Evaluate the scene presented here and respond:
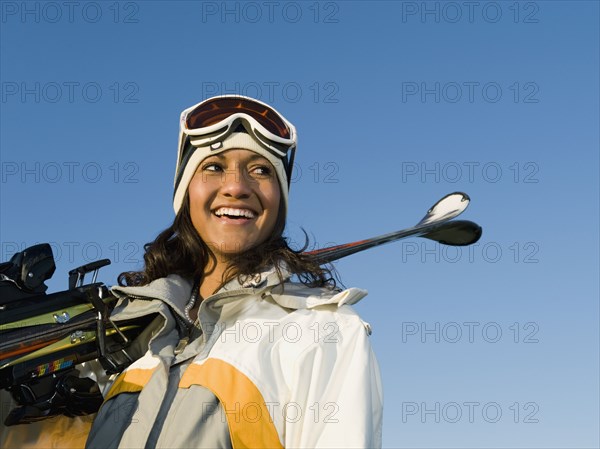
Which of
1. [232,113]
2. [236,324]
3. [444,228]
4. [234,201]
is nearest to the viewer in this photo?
[236,324]

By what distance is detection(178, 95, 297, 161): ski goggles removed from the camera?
3711mm

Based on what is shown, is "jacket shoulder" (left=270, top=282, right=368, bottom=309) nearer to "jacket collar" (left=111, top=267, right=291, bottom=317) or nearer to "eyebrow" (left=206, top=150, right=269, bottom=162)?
"jacket collar" (left=111, top=267, right=291, bottom=317)

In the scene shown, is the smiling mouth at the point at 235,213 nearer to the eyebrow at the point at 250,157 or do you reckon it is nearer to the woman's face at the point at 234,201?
the woman's face at the point at 234,201

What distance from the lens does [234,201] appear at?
354 centimetres

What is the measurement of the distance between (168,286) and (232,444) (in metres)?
0.88

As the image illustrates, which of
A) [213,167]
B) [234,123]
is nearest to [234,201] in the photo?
[213,167]

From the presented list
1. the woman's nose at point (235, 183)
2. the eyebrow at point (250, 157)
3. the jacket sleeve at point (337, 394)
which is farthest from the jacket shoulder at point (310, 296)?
the eyebrow at point (250, 157)

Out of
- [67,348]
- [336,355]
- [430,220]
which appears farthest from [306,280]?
[430,220]

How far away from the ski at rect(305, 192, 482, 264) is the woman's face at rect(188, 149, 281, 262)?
796 mm

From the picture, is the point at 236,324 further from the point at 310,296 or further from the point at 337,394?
the point at 337,394

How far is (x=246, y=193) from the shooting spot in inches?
140

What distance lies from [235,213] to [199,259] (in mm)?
365

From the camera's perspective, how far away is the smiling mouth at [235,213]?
356cm

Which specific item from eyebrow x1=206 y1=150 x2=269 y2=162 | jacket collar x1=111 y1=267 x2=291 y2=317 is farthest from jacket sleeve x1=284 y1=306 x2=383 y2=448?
eyebrow x1=206 y1=150 x2=269 y2=162
